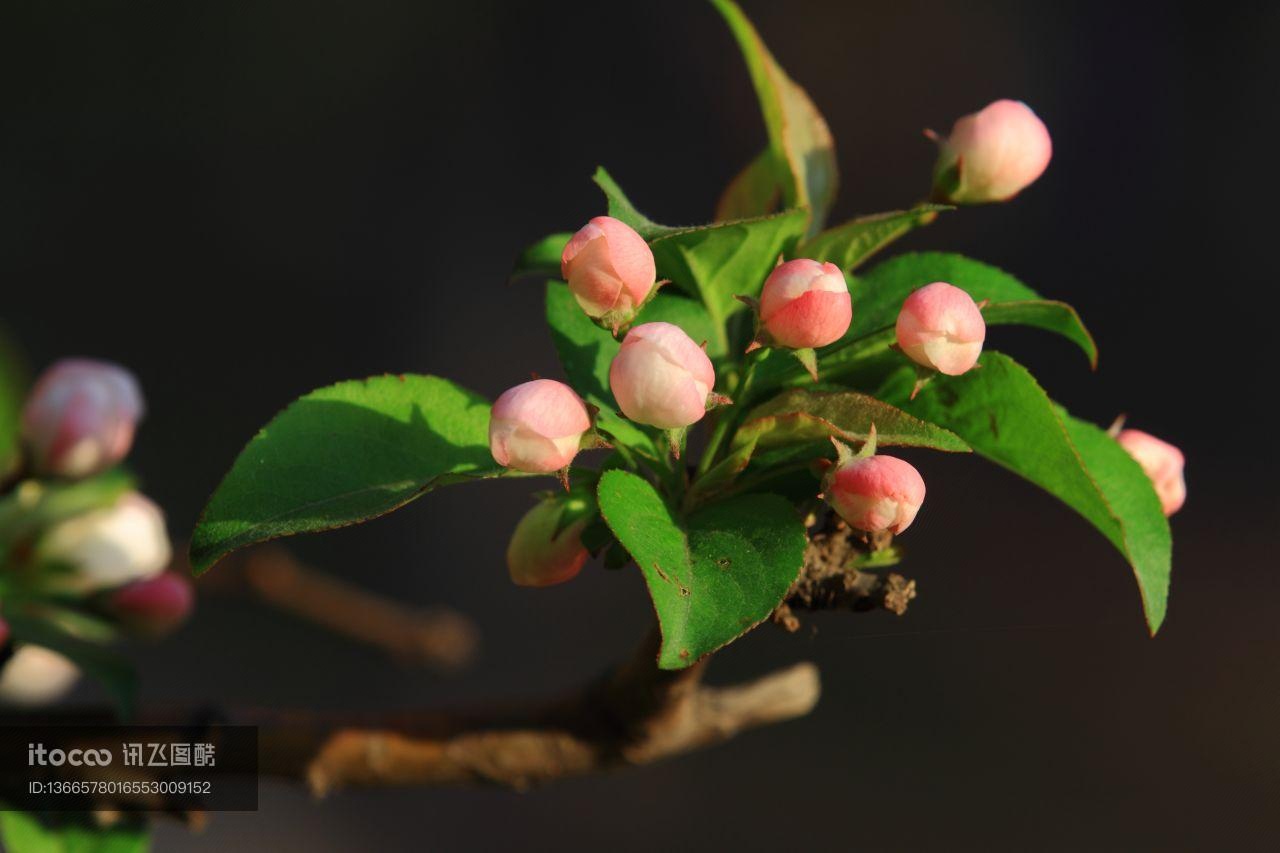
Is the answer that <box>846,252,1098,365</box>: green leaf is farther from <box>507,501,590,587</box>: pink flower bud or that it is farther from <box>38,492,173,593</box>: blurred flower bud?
<box>38,492,173,593</box>: blurred flower bud

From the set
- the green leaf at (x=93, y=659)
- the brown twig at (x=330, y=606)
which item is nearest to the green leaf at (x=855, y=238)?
the green leaf at (x=93, y=659)

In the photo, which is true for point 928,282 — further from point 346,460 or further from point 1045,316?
point 346,460

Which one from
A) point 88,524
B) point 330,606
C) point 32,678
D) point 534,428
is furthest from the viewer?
point 330,606

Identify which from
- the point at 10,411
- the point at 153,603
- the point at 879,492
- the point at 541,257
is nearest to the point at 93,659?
the point at 153,603

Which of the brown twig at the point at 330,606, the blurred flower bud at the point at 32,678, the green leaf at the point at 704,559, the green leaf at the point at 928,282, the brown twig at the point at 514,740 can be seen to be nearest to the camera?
the green leaf at the point at 704,559

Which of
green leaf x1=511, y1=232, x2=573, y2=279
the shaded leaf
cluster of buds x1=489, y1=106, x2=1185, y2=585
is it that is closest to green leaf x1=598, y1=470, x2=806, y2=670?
cluster of buds x1=489, y1=106, x2=1185, y2=585

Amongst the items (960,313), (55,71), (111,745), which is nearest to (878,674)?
(111,745)

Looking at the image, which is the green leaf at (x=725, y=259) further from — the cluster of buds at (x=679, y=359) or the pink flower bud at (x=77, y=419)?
the pink flower bud at (x=77, y=419)
